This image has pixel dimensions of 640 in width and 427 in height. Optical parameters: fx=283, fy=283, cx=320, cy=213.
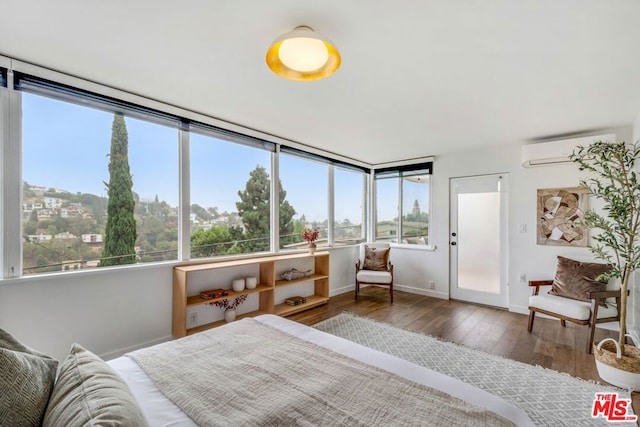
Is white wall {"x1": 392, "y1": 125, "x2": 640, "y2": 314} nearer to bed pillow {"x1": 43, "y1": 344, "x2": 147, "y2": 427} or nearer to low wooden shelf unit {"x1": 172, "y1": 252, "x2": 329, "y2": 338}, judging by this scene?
low wooden shelf unit {"x1": 172, "y1": 252, "x2": 329, "y2": 338}

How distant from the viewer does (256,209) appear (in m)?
3.80

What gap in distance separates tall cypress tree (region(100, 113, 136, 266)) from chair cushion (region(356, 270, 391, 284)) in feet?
10.2

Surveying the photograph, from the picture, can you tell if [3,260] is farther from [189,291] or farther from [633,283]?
[633,283]

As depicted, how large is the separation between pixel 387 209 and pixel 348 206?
31.7 inches

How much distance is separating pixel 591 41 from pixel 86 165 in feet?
12.7

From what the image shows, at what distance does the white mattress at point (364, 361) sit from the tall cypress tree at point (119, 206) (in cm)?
151

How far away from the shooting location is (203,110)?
298cm

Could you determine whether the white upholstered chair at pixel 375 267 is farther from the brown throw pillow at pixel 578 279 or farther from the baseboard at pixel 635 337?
the baseboard at pixel 635 337

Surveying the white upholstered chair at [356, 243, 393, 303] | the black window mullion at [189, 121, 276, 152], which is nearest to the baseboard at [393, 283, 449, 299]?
the white upholstered chair at [356, 243, 393, 303]

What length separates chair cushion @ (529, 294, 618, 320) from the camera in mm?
2842

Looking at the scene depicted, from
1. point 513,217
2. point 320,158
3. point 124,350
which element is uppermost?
point 320,158

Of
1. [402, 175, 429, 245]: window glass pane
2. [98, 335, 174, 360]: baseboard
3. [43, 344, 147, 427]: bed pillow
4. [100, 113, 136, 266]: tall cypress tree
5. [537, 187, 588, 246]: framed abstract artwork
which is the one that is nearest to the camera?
[43, 344, 147, 427]: bed pillow

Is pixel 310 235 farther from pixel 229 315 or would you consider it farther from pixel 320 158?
pixel 229 315

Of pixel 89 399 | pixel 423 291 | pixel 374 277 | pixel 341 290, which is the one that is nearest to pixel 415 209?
pixel 423 291
